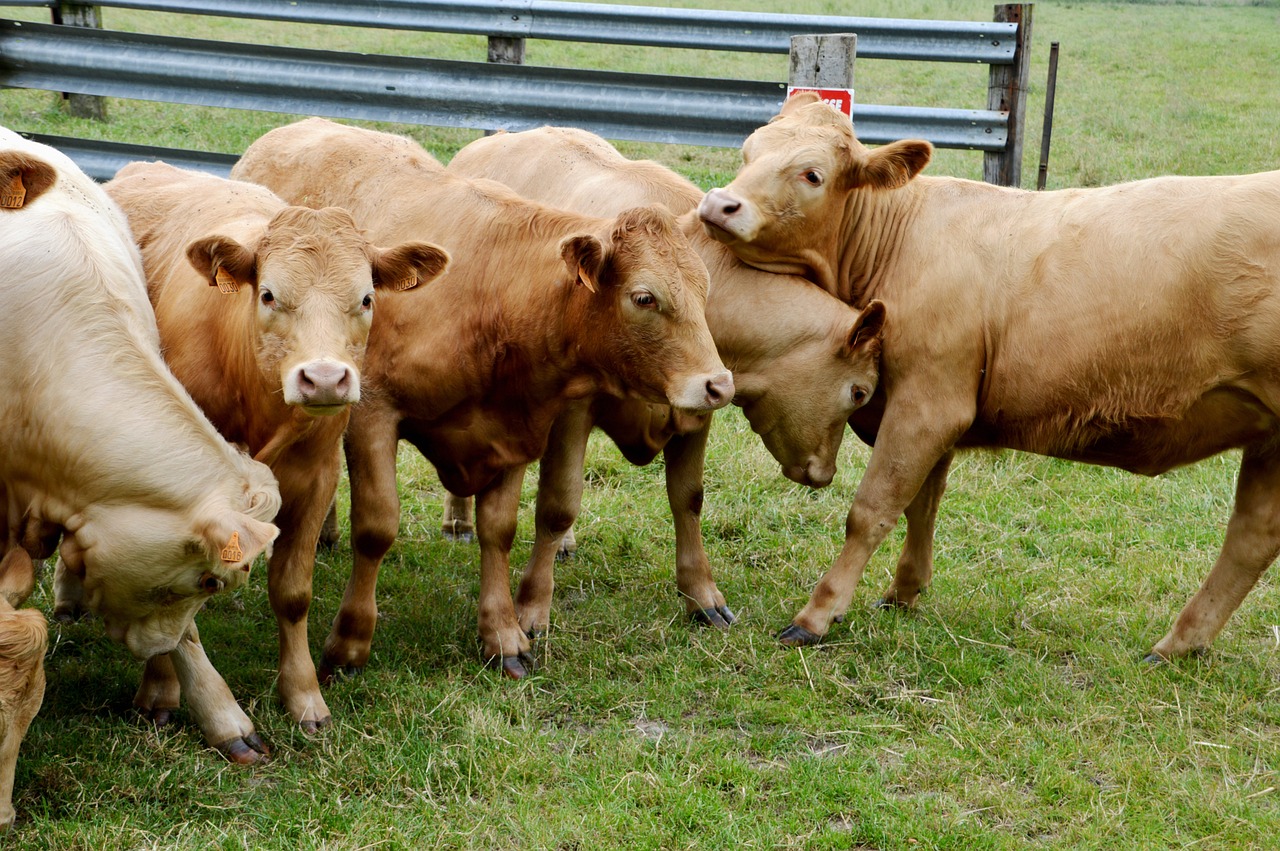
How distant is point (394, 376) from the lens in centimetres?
514

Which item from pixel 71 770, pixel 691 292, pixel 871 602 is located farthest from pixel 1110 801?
pixel 71 770

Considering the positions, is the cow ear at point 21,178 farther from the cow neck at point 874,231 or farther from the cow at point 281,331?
the cow neck at point 874,231

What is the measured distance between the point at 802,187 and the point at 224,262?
2.60m

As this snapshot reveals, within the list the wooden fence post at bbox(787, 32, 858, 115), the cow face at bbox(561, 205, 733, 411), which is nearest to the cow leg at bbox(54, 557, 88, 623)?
the cow face at bbox(561, 205, 733, 411)

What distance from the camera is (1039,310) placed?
5551 mm

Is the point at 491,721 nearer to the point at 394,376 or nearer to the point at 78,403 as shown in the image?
the point at 394,376

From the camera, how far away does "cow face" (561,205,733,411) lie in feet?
16.1

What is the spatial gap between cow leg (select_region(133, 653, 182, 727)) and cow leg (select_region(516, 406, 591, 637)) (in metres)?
1.53

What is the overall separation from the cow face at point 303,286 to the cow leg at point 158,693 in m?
1.28

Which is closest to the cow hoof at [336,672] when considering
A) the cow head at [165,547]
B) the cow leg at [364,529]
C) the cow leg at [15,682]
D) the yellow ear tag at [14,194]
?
the cow leg at [364,529]

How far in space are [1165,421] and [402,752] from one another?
11.1 ft

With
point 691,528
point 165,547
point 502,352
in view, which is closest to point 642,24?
point 691,528

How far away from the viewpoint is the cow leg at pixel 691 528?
6.07 meters

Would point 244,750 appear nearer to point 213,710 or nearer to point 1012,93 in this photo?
point 213,710
